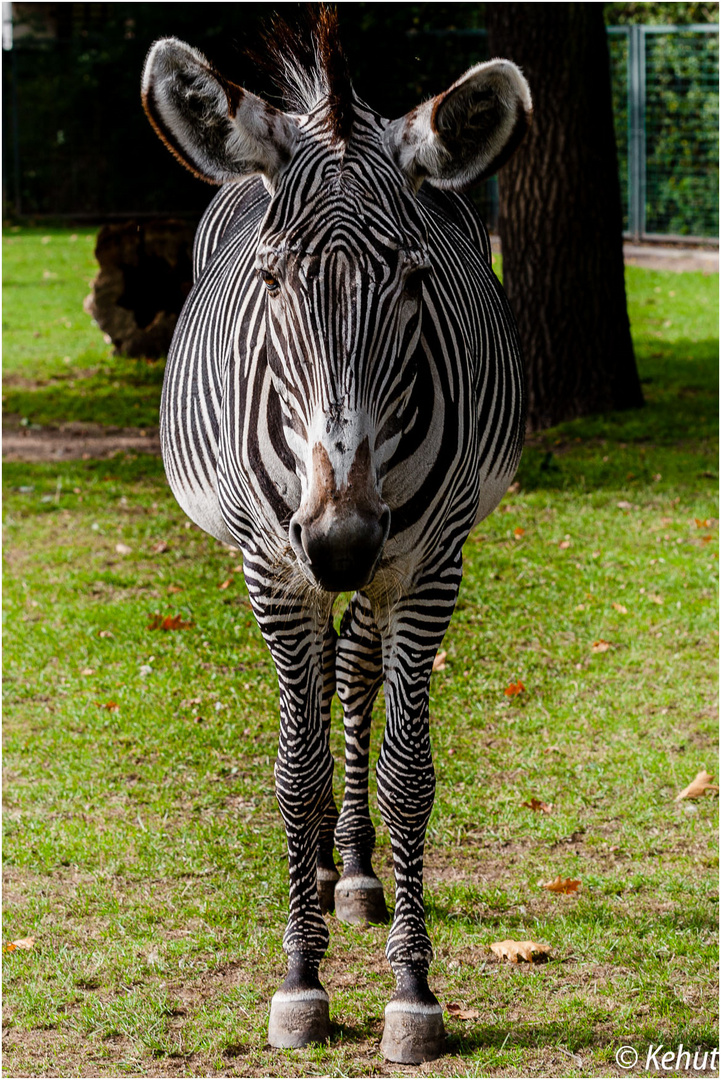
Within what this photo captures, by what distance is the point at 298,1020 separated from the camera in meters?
3.32

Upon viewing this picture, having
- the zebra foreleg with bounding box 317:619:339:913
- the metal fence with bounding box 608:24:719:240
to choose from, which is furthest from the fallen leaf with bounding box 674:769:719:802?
the metal fence with bounding box 608:24:719:240

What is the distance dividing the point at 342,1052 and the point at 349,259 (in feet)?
7.07

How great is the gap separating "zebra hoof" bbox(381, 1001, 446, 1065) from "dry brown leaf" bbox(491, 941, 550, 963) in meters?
0.50

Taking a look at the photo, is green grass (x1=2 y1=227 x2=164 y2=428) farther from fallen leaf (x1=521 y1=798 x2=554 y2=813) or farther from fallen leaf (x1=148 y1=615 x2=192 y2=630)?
fallen leaf (x1=521 y1=798 x2=554 y2=813)

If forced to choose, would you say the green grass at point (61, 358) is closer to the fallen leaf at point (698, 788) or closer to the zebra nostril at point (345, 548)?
the fallen leaf at point (698, 788)

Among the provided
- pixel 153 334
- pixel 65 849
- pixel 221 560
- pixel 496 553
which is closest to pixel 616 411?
pixel 496 553

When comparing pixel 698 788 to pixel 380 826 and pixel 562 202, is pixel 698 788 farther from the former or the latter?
pixel 562 202

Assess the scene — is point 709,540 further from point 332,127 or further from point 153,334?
point 153,334

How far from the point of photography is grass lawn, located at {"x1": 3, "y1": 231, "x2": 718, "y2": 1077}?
346 centimetres

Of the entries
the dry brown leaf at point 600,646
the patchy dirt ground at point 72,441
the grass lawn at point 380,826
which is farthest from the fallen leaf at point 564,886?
the patchy dirt ground at point 72,441

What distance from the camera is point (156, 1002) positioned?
3.54m

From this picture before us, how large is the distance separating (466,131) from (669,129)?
1806 cm

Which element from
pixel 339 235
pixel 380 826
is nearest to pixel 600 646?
pixel 380 826

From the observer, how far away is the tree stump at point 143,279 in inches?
477
